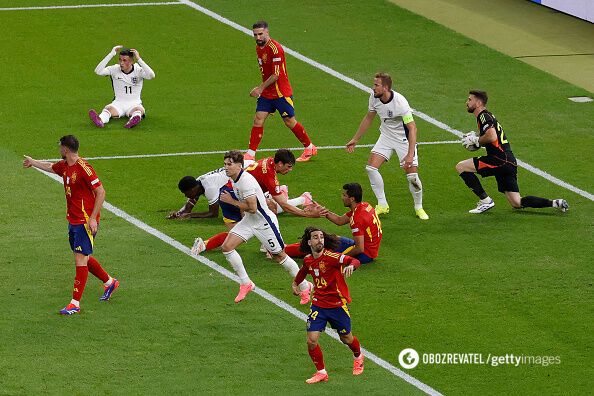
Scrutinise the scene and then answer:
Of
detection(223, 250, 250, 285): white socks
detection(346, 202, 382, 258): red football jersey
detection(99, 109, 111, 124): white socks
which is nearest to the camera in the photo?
detection(223, 250, 250, 285): white socks

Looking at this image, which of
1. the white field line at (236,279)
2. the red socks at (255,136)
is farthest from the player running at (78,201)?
the red socks at (255,136)

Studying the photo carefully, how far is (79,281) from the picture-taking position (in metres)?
17.7

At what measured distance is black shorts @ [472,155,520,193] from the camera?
21672 mm

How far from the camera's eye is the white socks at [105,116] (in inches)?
1033

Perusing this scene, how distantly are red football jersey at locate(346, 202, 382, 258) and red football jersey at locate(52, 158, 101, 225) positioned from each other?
12.0 ft

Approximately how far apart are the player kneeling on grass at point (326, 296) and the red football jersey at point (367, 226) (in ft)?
10.7

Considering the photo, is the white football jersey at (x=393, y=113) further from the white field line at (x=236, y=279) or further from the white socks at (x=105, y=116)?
the white socks at (x=105, y=116)

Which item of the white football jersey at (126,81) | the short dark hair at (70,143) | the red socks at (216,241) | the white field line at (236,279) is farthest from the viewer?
the white football jersey at (126,81)

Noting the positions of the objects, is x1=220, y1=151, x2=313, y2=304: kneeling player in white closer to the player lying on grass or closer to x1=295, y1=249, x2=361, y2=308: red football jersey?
the player lying on grass

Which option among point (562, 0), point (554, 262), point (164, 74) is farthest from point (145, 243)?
point (562, 0)

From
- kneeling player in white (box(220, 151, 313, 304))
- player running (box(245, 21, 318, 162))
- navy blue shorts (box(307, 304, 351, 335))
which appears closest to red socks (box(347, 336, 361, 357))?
navy blue shorts (box(307, 304, 351, 335))

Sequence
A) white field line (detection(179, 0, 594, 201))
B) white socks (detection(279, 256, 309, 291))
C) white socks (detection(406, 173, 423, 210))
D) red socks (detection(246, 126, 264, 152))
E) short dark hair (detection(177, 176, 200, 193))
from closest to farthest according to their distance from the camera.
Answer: white socks (detection(279, 256, 309, 291))
short dark hair (detection(177, 176, 200, 193))
white socks (detection(406, 173, 423, 210))
white field line (detection(179, 0, 594, 201))
red socks (detection(246, 126, 264, 152))

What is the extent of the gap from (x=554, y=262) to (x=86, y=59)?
1419 centimetres

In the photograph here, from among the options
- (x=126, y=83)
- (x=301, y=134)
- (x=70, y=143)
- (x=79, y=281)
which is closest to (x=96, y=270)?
(x=79, y=281)
